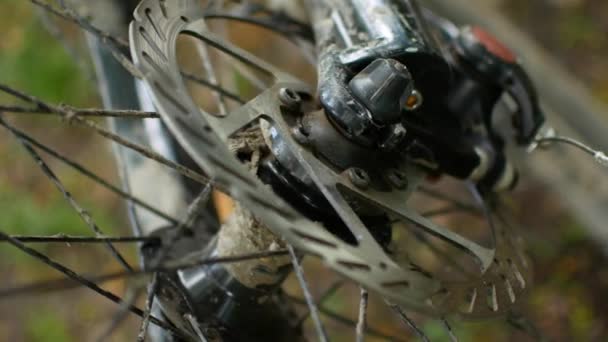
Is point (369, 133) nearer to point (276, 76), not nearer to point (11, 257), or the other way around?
point (276, 76)

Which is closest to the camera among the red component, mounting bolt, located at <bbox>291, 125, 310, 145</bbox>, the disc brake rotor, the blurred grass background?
the disc brake rotor

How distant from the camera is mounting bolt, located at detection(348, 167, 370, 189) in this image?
0.41 meters

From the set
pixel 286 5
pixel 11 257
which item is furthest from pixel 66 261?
pixel 286 5

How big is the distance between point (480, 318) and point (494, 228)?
17 cm

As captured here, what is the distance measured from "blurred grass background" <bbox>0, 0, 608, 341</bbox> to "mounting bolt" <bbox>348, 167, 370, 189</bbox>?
80cm

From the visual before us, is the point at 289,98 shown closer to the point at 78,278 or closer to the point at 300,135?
the point at 300,135

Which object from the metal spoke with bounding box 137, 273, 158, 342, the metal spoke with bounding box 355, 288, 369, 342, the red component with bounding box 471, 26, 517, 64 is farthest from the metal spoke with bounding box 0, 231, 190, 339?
the red component with bounding box 471, 26, 517, 64

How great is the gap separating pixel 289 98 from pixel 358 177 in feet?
0.21

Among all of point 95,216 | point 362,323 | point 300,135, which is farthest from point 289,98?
point 95,216

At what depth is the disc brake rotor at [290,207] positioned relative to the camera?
1.03 feet

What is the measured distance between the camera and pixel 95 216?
4.59 feet

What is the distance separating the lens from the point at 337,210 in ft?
1.27

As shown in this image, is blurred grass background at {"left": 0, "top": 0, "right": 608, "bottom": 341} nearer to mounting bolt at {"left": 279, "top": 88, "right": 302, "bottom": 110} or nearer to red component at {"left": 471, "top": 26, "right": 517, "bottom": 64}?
red component at {"left": 471, "top": 26, "right": 517, "bottom": 64}

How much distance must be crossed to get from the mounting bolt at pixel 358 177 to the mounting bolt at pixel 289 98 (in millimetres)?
55
